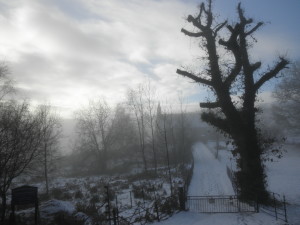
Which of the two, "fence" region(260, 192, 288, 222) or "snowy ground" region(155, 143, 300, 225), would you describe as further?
"snowy ground" region(155, 143, 300, 225)

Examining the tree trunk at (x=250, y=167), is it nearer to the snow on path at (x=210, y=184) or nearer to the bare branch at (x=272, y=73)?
the bare branch at (x=272, y=73)

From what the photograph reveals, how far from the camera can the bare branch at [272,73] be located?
18564mm

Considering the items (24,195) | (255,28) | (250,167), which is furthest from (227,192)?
(24,195)

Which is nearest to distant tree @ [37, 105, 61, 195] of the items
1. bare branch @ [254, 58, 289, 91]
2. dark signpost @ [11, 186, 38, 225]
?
dark signpost @ [11, 186, 38, 225]

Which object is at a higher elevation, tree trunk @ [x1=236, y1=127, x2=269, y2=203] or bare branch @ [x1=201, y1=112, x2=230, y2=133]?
bare branch @ [x1=201, y1=112, x2=230, y2=133]

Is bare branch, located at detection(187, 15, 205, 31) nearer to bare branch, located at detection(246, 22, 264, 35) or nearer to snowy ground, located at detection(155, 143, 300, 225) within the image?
bare branch, located at detection(246, 22, 264, 35)

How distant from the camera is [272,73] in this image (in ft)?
61.6

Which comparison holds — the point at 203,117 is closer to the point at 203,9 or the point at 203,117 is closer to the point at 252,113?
the point at 252,113

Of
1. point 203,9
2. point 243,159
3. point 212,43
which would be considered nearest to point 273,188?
point 243,159

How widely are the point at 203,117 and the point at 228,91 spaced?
262cm

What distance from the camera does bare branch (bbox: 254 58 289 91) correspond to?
60.9ft

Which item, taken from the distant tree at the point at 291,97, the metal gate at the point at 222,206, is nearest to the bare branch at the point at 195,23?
the metal gate at the point at 222,206

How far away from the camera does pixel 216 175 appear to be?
113 feet

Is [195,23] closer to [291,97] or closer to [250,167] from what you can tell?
[250,167]
